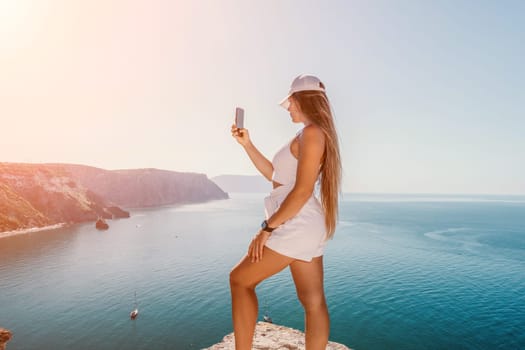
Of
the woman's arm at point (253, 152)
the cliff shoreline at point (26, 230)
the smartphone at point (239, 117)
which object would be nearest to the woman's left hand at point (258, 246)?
the woman's arm at point (253, 152)

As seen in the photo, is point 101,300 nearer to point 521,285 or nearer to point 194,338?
point 194,338

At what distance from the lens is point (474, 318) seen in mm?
34750

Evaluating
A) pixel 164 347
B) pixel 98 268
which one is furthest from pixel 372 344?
pixel 98 268

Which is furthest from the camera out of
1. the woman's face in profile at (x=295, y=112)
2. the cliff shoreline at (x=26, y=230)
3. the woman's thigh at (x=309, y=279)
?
the cliff shoreline at (x=26, y=230)

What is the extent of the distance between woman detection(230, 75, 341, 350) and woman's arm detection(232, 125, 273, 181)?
1.78 feet

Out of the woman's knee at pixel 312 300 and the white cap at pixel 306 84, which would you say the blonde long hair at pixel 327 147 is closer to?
the white cap at pixel 306 84

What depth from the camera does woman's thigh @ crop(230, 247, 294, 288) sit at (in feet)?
7.22

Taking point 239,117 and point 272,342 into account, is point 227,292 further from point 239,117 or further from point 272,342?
point 239,117

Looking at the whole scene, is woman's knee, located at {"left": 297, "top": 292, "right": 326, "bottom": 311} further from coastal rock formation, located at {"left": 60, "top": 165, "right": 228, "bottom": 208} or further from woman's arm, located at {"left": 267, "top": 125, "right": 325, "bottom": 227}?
coastal rock formation, located at {"left": 60, "top": 165, "right": 228, "bottom": 208}

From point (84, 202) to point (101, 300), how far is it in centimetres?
8645

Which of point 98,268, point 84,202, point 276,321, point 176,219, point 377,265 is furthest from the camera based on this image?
point 176,219

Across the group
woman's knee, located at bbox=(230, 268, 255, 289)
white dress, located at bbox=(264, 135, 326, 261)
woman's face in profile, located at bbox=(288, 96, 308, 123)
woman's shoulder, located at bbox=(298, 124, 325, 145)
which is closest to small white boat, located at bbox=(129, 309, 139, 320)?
woman's knee, located at bbox=(230, 268, 255, 289)

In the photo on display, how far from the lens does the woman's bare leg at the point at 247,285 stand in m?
2.21

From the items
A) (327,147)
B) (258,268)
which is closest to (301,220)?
(258,268)
